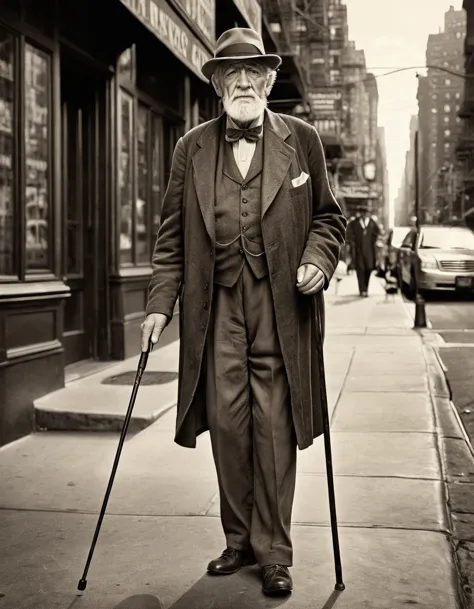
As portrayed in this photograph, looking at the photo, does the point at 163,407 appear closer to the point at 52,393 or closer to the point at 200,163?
the point at 52,393

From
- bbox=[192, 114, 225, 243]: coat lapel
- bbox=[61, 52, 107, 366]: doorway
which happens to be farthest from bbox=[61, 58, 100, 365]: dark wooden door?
bbox=[192, 114, 225, 243]: coat lapel

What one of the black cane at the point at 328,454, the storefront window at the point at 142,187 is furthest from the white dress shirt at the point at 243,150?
the storefront window at the point at 142,187

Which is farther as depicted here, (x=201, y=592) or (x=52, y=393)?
(x=52, y=393)

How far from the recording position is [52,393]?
754 cm

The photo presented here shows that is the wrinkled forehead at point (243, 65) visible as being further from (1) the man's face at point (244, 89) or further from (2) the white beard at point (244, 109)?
(2) the white beard at point (244, 109)

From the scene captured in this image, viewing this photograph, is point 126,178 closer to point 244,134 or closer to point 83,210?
point 83,210

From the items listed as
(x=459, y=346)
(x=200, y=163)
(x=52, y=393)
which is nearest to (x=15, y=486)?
(x=52, y=393)

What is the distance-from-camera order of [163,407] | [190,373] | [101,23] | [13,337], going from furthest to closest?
[101,23], [163,407], [13,337], [190,373]

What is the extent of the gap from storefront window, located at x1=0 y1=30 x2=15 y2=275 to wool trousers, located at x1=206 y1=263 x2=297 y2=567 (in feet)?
11.4

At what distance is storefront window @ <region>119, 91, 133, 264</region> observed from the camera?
10328 millimetres

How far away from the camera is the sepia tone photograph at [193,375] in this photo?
382 centimetres

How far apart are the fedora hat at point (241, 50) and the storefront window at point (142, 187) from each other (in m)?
7.26

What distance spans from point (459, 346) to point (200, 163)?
29.9 feet

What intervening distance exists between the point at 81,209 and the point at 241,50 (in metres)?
6.30
